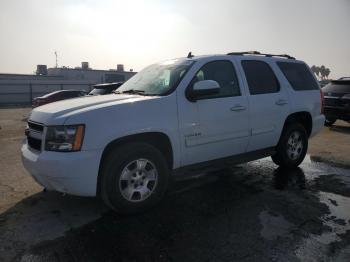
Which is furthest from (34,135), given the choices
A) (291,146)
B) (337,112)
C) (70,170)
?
(337,112)

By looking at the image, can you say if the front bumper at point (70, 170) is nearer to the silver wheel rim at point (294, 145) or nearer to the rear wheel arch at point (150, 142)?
the rear wheel arch at point (150, 142)

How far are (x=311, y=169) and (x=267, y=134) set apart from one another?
1.47 metres

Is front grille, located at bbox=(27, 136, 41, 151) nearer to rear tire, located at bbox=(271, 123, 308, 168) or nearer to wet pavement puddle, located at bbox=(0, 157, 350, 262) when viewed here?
wet pavement puddle, located at bbox=(0, 157, 350, 262)

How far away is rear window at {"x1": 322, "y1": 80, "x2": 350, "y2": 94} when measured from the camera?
11495 millimetres

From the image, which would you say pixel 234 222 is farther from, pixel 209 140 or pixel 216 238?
pixel 209 140

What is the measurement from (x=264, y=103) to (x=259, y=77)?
0.44 m

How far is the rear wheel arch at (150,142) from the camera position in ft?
13.5

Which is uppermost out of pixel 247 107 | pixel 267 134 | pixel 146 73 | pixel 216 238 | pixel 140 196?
pixel 146 73

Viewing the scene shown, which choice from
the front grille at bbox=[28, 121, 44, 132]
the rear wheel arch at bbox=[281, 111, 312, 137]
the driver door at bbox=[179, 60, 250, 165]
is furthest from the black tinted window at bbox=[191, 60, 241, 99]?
the front grille at bbox=[28, 121, 44, 132]

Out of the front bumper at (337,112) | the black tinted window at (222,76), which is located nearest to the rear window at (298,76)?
the black tinted window at (222,76)

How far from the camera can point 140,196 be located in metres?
4.35

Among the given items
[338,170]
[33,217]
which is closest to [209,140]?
[33,217]

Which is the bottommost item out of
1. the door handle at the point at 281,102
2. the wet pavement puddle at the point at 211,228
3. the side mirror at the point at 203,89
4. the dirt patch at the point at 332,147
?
the wet pavement puddle at the point at 211,228

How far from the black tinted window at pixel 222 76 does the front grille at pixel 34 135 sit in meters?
2.11
